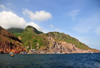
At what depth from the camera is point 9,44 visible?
179000 millimetres

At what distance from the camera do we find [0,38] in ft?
568

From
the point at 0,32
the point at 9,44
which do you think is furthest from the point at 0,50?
the point at 0,32

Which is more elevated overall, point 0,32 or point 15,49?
point 0,32

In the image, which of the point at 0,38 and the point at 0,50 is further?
the point at 0,38

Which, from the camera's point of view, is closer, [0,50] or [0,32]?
[0,50]

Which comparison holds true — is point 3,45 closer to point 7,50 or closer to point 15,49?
point 7,50

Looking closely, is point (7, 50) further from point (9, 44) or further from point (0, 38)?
point (0, 38)

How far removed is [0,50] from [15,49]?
32480 mm

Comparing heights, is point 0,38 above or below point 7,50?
above

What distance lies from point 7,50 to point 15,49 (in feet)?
57.8

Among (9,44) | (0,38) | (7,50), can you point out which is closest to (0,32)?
(0,38)

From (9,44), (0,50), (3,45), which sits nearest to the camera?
(0,50)

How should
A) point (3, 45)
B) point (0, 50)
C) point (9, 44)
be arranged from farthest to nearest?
point (9, 44), point (3, 45), point (0, 50)

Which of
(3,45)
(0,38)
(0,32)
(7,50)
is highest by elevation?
(0,32)
